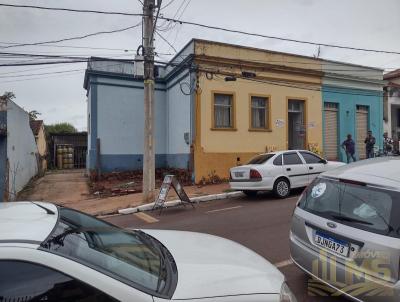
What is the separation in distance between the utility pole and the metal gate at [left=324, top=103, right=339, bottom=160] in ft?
35.7

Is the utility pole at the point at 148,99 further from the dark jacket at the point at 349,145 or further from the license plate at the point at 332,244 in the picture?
the dark jacket at the point at 349,145

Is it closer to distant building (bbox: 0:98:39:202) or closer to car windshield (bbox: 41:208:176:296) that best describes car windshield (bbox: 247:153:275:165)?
distant building (bbox: 0:98:39:202)

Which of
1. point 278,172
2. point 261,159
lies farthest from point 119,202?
point 278,172

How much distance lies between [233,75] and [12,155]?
9.33 metres

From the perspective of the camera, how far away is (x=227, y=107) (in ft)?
53.2

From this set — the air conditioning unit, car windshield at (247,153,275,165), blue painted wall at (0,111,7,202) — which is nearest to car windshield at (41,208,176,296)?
car windshield at (247,153,275,165)

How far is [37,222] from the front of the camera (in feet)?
7.78

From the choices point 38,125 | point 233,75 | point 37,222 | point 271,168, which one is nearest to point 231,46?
point 233,75

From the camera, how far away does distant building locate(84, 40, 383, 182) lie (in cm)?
1548

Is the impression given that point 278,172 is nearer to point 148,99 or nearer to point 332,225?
point 148,99

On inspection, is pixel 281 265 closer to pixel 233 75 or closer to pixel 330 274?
pixel 330 274

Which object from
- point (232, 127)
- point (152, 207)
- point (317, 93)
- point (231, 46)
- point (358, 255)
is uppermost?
point (231, 46)

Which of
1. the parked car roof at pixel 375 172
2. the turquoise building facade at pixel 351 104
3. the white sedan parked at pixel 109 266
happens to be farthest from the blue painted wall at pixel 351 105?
the white sedan parked at pixel 109 266

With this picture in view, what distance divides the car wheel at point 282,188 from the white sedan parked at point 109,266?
8051 millimetres
